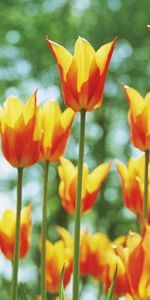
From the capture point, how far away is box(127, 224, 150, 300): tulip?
58.4 inches

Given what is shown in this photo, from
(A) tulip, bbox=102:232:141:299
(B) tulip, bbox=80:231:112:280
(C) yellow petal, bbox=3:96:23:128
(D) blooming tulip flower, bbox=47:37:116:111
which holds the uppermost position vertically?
(D) blooming tulip flower, bbox=47:37:116:111

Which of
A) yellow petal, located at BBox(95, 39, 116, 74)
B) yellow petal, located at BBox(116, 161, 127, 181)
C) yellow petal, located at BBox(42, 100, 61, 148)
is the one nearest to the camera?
yellow petal, located at BBox(95, 39, 116, 74)

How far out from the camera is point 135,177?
2.11 meters

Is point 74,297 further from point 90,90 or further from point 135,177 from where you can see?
point 135,177

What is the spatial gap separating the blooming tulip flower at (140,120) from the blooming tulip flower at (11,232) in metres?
0.49

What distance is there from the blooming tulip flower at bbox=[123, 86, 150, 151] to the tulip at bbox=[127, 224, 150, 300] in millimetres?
401

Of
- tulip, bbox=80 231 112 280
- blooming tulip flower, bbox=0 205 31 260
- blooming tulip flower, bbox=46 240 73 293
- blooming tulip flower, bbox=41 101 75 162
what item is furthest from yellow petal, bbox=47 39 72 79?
tulip, bbox=80 231 112 280

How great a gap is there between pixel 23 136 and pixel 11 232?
1.36 ft

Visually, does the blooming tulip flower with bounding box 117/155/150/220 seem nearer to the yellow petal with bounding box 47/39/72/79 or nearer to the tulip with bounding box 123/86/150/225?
the tulip with bounding box 123/86/150/225

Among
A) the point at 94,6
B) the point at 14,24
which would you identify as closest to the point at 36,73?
the point at 14,24

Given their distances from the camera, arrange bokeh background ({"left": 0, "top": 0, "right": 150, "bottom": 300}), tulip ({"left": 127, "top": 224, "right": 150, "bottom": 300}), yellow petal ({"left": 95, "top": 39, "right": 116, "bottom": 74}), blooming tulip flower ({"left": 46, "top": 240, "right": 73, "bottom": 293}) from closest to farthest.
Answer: tulip ({"left": 127, "top": 224, "right": 150, "bottom": 300}) → yellow petal ({"left": 95, "top": 39, "right": 116, "bottom": 74}) → blooming tulip flower ({"left": 46, "top": 240, "right": 73, "bottom": 293}) → bokeh background ({"left": 0, "top": 0, "right": 150, "bottom": 300})

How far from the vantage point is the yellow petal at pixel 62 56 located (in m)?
1.65

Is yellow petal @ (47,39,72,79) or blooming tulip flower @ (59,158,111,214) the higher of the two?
yellow petal @ (47,39,72,79)

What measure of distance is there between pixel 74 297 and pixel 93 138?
11167 mm
